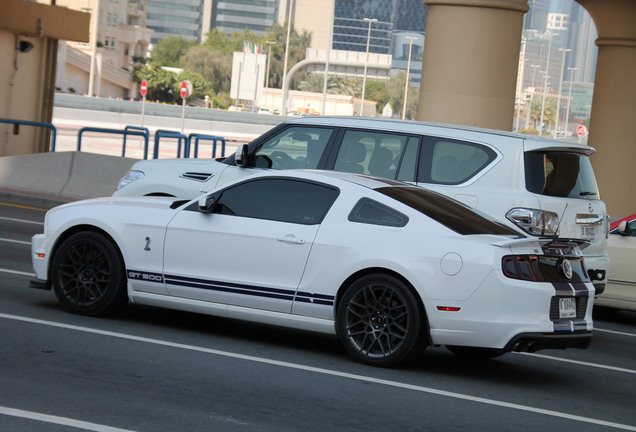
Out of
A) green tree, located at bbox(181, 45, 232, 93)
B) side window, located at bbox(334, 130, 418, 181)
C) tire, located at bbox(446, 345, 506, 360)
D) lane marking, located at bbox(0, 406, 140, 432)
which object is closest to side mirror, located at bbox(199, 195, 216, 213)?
tire, located at bbox(446, 345, 506, 360)

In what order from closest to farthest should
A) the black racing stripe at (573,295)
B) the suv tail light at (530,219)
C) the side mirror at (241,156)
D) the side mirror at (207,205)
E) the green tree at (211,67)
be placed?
the black racing stripe at (573,295), the side mirror at (207,205), the suv tail light at (530,219), the side mirror at (241,156), the green tree at (211,67)

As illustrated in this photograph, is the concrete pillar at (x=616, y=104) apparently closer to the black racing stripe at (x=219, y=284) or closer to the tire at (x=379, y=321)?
the black racing stripe at (x=219, y=284)

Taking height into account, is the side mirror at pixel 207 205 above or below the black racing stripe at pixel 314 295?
above

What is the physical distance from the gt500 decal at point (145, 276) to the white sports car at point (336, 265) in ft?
0.04

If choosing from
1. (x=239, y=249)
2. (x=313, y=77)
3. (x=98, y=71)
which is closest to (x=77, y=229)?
(x=239, y=249)

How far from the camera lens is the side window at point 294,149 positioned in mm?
11328

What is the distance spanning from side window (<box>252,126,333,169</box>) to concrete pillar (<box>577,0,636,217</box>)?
15916 mm

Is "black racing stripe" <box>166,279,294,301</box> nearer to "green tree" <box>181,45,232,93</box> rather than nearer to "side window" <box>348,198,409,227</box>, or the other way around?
"side window" <box>348,198,409,227</box>

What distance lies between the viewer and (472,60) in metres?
18.0

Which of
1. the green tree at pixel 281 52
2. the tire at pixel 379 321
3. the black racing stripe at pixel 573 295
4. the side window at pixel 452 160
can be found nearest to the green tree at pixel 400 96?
the green tree at pixel 281 52

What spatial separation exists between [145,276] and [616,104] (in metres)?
19.2

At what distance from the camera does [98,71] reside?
118 meters

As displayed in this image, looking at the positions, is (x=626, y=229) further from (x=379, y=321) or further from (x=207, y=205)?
(x=207, y=205)

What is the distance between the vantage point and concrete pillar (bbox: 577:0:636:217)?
1006 inches
